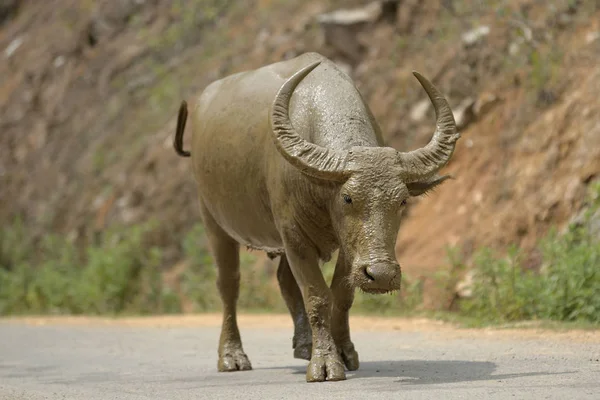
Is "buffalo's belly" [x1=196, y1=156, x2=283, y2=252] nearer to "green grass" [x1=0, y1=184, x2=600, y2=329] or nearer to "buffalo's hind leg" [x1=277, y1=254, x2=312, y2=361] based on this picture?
"buffalo's hind leg" [x1=277, y1=254, x2=312, y2=361]

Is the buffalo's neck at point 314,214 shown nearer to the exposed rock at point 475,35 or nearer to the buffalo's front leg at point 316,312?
the buffalo's front leg at point 316,312

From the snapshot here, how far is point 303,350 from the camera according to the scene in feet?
29.1

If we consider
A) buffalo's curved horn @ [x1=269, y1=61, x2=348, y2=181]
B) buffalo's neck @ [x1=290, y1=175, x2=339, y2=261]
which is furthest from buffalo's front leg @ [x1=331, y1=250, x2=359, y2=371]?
buffalo's curved horn @ [x1=269, y1=61, x2=348, y2=181]

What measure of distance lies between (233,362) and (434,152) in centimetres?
298

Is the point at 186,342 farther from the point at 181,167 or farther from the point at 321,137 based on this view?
the point at 181,167

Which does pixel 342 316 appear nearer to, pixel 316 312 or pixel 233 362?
pixel 316 312

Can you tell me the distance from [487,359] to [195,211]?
1480cm

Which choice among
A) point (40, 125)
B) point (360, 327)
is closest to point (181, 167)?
point (40, 125)

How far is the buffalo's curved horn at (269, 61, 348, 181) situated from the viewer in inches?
278

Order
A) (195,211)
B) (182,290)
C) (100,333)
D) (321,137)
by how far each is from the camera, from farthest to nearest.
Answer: (195,211) < (182,290) < (100,333) < (321,137)

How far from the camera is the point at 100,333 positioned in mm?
14414

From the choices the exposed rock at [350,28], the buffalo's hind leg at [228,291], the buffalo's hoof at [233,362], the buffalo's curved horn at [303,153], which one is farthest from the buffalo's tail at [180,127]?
the exposed rock at [350,28]

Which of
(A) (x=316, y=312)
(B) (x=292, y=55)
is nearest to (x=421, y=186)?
(A) (x=316, y=312)

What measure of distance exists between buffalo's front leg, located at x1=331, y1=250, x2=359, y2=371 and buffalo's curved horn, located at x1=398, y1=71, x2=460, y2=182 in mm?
1182
